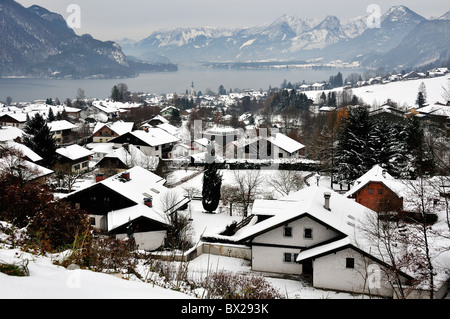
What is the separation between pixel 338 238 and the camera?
596 inches

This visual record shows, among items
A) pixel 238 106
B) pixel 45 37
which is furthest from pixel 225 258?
pixel 45 37

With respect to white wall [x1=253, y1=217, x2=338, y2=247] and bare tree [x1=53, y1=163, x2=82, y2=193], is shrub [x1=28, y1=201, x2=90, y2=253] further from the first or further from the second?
bare tree [x1=53, y1=163, x2=82, y2=193]

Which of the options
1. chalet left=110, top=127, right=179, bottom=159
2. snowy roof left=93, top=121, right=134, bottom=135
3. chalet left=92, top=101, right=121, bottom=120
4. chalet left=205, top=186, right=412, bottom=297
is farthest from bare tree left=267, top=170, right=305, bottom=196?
chalet left=92, top=101, right=121, bottom=120

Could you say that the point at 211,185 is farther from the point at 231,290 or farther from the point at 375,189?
the point at 231,290

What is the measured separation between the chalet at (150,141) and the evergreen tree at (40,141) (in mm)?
8826

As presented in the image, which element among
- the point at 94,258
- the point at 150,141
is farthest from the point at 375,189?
the point at 150,141

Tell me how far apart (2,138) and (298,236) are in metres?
39.8

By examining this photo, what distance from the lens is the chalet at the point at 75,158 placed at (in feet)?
120

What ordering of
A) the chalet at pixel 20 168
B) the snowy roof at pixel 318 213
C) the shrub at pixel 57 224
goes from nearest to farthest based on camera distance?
the shrub at pixel 57 224, the snowy roof at pixel 318 213, the chalet at pixel 20 168

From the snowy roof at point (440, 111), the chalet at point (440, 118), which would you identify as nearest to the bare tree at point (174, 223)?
the chalet at point (440, 118)

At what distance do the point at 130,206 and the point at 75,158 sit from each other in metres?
19.9

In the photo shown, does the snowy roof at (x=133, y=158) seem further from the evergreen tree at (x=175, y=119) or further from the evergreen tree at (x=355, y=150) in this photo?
the evergreen tree at (x=175, y=119)

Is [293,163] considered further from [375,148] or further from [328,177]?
[375,148]

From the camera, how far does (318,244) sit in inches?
610
